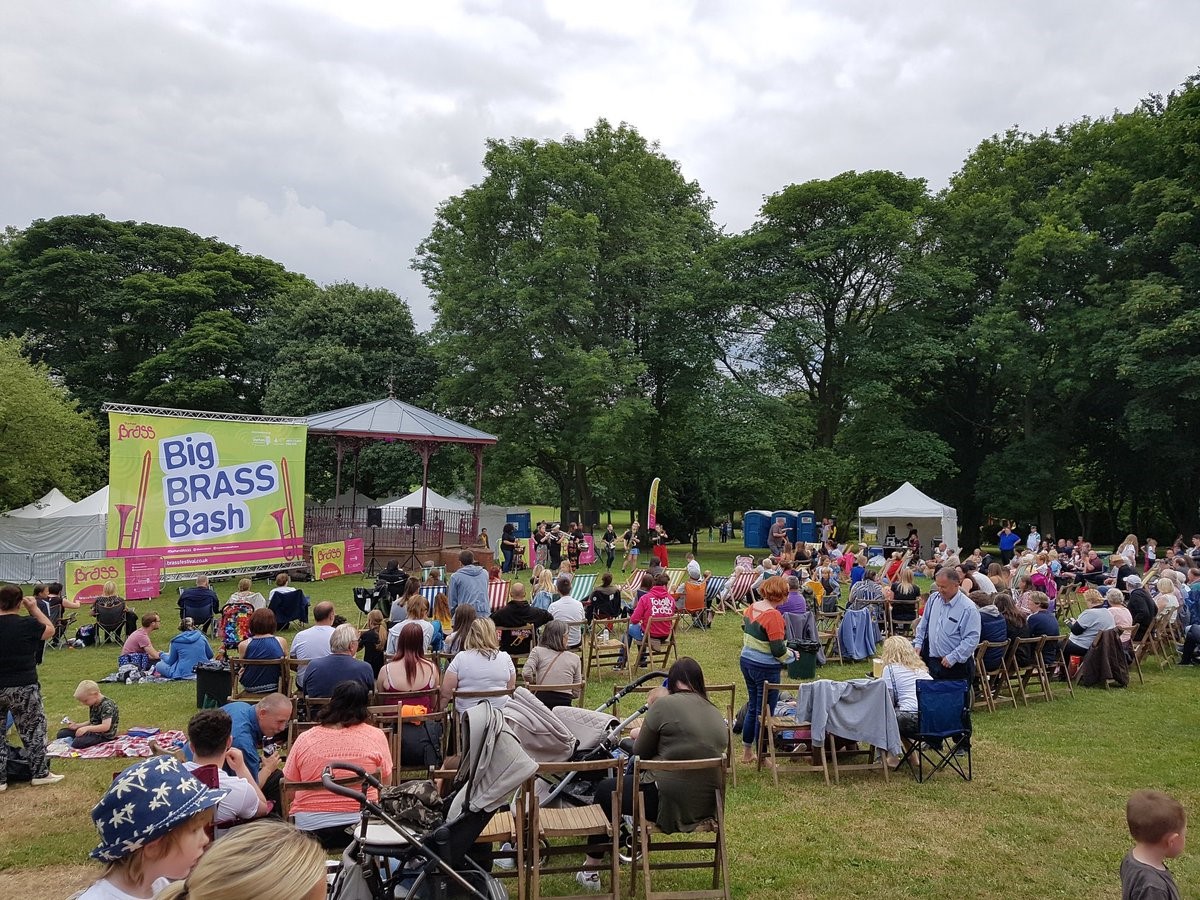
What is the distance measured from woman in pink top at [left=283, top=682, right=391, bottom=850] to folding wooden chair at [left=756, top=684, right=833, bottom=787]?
3278 millimetres

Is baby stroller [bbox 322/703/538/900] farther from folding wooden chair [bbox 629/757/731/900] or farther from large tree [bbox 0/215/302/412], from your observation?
large tree [bbox 0/215/302/412]

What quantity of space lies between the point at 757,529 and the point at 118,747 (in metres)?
25.5

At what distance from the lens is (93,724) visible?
725 centimetres

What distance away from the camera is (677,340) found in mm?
28844

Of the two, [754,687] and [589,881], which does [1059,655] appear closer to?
[754,687]

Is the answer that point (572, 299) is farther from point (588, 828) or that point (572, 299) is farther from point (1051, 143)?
point (588, 828)

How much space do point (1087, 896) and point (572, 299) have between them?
23.3 m

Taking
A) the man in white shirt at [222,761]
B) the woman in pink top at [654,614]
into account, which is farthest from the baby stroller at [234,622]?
the man in white shirt at [222,761]

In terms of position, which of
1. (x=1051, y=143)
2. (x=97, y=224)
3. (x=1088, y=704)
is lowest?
(x=1088, y=704)

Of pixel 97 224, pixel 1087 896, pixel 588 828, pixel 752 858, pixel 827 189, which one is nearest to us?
pixel 588 828

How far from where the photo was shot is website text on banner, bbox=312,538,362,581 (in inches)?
729

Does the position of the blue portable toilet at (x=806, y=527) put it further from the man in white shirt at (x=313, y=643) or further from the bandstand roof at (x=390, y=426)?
the man in white shirt at (x=313, y=643)

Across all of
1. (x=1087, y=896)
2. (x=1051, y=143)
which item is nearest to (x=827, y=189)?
(x=1051, y=143)

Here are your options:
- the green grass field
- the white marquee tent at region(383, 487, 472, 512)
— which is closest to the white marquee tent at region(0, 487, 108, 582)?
the white marquee tent at region(383, 487, 472, 512)
